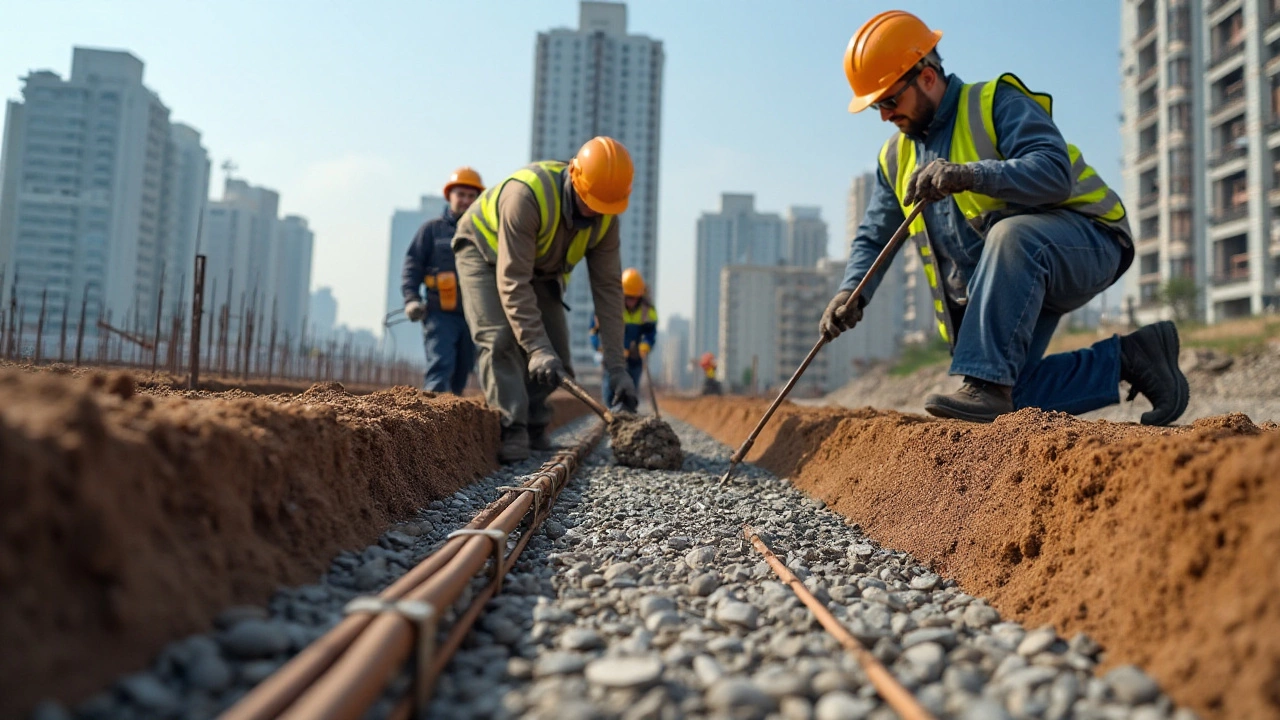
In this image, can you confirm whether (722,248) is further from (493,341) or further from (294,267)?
(493,341)

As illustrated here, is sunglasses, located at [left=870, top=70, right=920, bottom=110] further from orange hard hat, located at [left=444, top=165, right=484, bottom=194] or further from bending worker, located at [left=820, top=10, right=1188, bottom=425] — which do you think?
orange hard hat, located at [left=444, top=165, right=484, bottom=194]

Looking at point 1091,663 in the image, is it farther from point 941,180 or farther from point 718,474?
point 718,474

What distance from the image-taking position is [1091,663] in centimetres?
138

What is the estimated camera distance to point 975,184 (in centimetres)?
312

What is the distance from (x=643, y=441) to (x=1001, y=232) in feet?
7.47

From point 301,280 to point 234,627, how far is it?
11519 cm

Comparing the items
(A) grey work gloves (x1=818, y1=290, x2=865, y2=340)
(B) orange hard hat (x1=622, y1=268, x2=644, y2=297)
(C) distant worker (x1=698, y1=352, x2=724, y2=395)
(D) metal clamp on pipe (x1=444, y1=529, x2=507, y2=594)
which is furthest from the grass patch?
(D) metal clamp on pipe (x1=444, y1=529, x2=507, y2=594)

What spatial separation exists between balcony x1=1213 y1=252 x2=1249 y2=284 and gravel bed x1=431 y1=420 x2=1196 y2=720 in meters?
35.4

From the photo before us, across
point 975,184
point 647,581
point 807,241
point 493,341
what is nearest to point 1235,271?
point 975,184

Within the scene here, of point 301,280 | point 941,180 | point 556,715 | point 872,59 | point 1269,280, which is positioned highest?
point 301,280

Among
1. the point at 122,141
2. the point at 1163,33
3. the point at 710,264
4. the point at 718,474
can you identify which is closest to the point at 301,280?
the point at 122,141

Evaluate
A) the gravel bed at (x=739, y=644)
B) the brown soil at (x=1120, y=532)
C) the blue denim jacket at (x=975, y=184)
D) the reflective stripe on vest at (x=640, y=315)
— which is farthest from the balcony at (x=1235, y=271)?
the gravel bed at (x=739, y=644)

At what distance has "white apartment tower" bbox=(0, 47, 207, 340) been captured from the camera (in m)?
71.2

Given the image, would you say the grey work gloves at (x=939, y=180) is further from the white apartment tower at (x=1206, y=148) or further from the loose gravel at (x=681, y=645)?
the white apartment tower at (x=1206, y=148)
